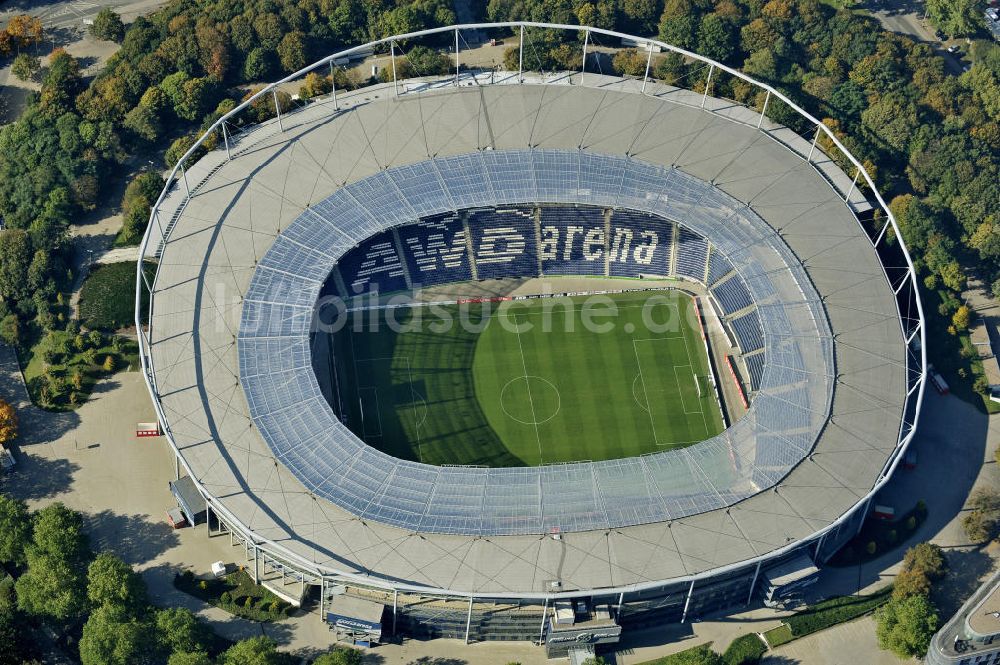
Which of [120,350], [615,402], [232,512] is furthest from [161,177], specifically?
[615,402]

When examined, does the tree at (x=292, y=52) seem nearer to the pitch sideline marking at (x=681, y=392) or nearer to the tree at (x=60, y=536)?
the pitch sideline marking at (x=681, y=392)

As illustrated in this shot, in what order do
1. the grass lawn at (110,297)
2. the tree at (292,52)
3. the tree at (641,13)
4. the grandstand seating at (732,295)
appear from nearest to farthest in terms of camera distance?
the grandstand seating at (732,295) → the grass lawn at (110,297) → the tree at (292,52) → the tree at (641,13)

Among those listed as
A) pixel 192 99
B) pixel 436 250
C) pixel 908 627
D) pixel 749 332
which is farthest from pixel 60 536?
pixel 908 627

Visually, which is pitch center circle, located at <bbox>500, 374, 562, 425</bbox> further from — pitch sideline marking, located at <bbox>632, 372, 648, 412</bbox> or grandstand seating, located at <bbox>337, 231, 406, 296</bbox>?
grandstand seating, located at <bbox>337, 231, 406, 296</bbox>

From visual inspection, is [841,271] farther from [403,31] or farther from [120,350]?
[120,350]

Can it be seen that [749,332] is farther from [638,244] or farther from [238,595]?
[238,595]

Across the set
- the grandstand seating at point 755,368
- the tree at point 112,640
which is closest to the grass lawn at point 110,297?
the tree at point 112,640
